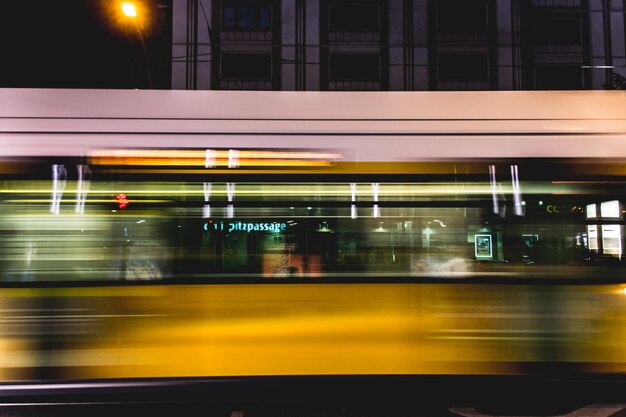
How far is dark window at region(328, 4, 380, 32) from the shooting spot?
17.9 m

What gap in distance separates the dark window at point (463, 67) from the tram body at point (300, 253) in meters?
14.9

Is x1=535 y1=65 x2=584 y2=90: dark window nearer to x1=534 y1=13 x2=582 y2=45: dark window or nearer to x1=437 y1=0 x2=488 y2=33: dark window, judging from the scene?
x1=534 y1=13 x2=582 y2=45: dark window

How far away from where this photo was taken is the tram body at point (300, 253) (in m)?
3.77

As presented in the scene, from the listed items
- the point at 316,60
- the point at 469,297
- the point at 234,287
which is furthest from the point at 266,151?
the point at 316,60

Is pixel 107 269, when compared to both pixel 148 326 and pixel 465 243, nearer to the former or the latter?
pixel 148 326

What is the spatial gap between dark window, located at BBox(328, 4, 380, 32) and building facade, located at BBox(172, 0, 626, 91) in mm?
39

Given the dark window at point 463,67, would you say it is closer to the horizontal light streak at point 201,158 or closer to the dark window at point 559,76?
the dark window at point 559,76

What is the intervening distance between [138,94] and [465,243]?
3.06 meters

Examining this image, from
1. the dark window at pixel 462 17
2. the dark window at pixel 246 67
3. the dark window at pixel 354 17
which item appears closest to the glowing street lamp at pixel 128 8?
the dark window at pixel 246 67

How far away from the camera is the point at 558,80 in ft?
59.8

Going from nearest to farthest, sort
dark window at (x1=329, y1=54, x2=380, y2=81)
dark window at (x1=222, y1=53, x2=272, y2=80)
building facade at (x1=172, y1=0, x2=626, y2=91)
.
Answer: building facade at (x1=172, y1=0, x2=626, y2=91) → dark window at (x1=222, y1=53, x2=272, y2=80) → dark window at (x1=329, y1=54, x2=380, y2=81)

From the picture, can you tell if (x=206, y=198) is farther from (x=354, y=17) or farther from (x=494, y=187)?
(x=354, y=17)

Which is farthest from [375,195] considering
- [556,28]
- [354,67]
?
[556,28]

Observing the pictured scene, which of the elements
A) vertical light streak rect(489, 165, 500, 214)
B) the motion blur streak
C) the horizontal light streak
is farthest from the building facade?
the motion blur streak
